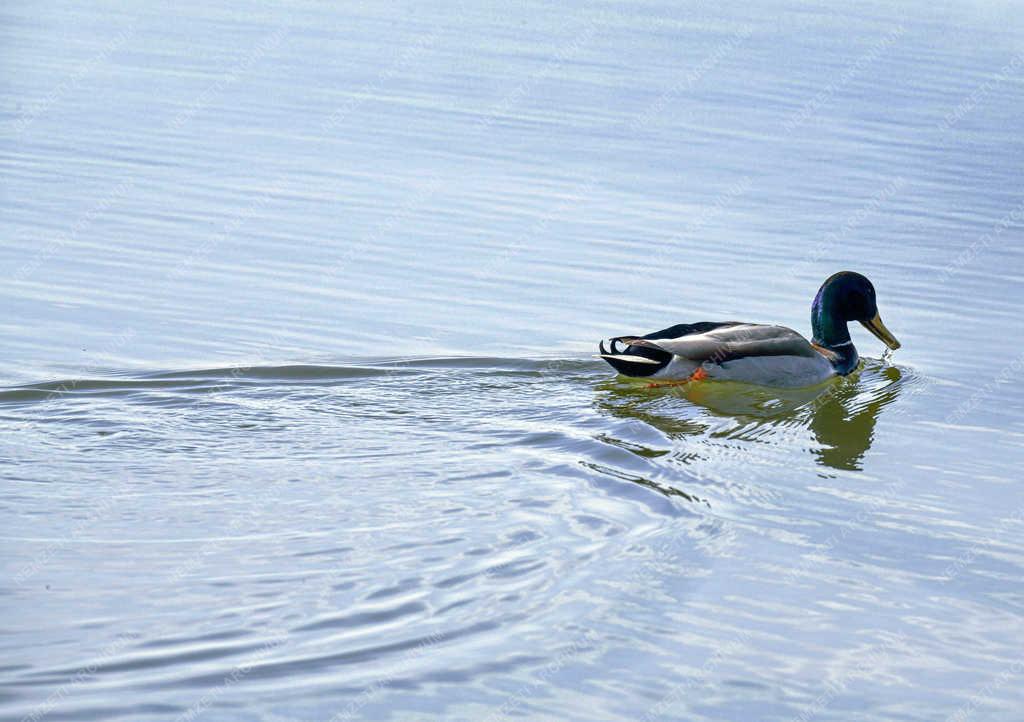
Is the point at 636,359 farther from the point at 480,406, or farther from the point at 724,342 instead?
the point at 480,406

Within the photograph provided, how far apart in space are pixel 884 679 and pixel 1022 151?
13.1 metres

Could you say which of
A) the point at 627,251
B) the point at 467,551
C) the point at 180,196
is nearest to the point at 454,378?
the point at 467,551

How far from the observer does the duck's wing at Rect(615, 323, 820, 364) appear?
30.6 ft

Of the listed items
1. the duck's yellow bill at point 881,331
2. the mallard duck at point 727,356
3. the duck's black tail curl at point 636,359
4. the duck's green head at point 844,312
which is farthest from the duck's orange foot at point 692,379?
the duck's yellow bill at point 881,331

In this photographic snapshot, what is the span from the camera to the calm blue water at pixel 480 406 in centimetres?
545

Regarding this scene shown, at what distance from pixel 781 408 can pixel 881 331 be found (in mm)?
1306

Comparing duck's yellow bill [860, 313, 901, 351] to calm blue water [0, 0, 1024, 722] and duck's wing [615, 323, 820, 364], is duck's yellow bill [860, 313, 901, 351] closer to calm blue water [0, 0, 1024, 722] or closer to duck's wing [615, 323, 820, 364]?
calm blue water [0, 0, 1024, 722]

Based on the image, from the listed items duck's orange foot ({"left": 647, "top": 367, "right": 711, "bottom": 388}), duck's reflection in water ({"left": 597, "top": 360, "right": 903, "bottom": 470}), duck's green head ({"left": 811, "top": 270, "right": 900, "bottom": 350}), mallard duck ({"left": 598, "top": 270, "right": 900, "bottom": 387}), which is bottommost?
duck's reflection in water ({"left": 597, "top": 360, "right": 903, "bottom": 470})

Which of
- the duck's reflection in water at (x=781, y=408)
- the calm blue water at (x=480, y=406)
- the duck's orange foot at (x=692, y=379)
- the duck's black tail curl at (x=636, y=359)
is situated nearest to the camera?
the calm blue water at (x=480, y=406)

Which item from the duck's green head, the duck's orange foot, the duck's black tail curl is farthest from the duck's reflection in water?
the duck's green head

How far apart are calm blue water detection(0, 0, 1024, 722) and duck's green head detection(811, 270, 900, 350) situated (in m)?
0.28

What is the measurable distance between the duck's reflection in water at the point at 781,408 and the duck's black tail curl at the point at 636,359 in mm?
170

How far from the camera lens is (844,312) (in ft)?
34.0

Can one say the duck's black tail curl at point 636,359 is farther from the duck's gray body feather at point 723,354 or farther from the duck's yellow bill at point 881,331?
the duck's yellow bill at point 881,331
